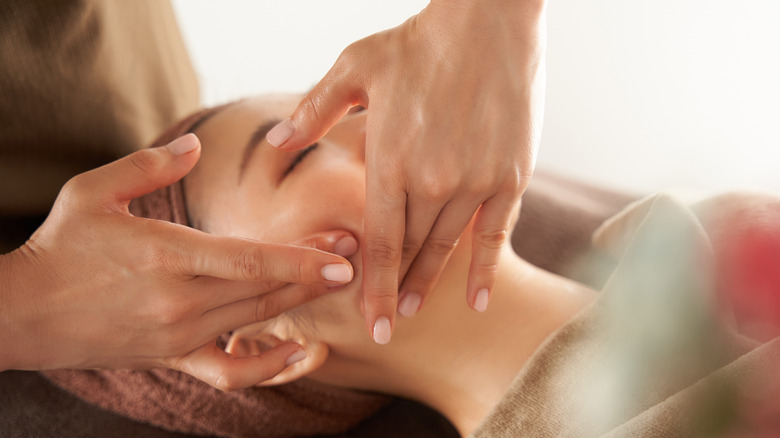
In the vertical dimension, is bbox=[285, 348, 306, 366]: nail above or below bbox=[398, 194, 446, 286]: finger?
below

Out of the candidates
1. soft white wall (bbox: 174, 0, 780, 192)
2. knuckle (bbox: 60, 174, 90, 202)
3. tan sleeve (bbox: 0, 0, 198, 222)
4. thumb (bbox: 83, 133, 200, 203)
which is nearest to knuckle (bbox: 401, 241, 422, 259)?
thumb (bbox: 83, 133, 200, 203)

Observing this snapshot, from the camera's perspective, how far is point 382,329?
31.7 inches

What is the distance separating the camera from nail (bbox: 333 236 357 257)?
82 centimetres

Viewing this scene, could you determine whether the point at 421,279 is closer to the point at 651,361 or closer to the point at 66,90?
the point at 651,361

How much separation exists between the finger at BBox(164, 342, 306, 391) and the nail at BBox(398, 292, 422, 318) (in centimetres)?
18

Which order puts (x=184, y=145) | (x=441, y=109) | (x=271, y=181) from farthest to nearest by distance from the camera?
(x=271, y=181) < (x=184, y=145) < (x=441, y=109)

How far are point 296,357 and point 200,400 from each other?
283 millimetres

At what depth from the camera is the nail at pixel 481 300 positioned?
0.84 metres

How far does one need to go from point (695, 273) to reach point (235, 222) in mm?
729

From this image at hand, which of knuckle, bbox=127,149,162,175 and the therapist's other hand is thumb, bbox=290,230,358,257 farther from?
knuckle, bbox=127,149,162,175

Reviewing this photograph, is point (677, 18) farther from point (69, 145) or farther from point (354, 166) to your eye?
point (69, 145)

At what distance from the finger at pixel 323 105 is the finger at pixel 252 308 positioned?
206 millimetres

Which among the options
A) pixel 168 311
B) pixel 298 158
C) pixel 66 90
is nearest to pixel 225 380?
pixel 168 311

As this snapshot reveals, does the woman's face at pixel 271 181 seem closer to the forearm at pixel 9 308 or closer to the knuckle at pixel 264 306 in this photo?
the knuckle at pixel 264 306
